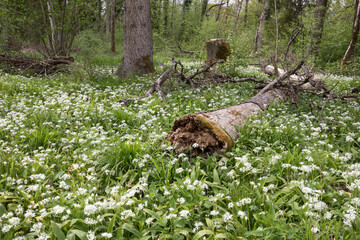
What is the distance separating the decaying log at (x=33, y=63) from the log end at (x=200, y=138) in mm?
6757

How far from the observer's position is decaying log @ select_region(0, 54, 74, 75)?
817 cm

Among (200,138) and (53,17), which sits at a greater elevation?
(53,17)

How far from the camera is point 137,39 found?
294 inches

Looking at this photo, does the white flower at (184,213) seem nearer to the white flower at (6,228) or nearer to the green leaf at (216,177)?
the green leaf at (216,177)

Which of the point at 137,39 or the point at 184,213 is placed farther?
the point at 137,39

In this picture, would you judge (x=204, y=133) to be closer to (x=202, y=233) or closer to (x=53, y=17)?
(x=202, y=233)

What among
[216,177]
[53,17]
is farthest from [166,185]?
[53,17]

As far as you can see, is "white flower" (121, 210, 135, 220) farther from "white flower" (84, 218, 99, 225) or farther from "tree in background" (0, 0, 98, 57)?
"tree in background" (0, 0, 98, 57)

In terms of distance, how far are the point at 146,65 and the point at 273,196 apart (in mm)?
6527

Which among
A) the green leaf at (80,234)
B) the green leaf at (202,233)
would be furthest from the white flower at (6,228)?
the green leaf at (202,233)

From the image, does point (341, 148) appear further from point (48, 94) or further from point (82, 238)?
point (48, 94)

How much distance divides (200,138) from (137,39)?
18.0 ft

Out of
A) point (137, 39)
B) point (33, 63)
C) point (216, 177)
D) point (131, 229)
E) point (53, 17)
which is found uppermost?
point (53, 17)

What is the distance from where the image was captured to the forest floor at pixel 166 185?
1.99 m
